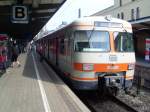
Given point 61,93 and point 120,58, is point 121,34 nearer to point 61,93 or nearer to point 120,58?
point 120,58

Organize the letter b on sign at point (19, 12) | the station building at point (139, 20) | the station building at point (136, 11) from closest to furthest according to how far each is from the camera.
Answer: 1. the letter b on sign at point (19, 12)
2. the station building at point (139, 20)
3. the station building at point (136, 11)

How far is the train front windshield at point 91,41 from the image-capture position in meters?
13.1

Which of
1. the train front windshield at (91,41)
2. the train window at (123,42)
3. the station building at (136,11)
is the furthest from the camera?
the station building at (136,11)

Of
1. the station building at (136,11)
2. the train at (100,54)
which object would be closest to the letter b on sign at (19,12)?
the train at (100,54)

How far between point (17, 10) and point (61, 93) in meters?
4.50

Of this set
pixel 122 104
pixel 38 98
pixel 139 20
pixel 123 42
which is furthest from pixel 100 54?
pixel 139 20

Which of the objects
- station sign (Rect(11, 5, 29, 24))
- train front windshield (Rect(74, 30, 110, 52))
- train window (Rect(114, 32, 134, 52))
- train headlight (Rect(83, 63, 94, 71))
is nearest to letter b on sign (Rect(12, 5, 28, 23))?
station sign (Rect(11, 5, 29, 24))

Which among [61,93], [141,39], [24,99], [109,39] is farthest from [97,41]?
[141,39]

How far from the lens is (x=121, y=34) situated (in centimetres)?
1370

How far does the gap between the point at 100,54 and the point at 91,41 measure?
54 centimetres

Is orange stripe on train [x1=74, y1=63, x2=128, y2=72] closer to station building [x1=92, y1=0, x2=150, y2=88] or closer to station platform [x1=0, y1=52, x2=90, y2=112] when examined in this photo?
station platform [x1=0, y1=52, x2=90, y2=112]

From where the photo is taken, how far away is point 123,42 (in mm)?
13711

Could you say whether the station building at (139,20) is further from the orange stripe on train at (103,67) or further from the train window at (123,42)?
the orange stripe on train at (103,67)

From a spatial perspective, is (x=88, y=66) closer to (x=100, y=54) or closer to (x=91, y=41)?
(x=100, y=54)
